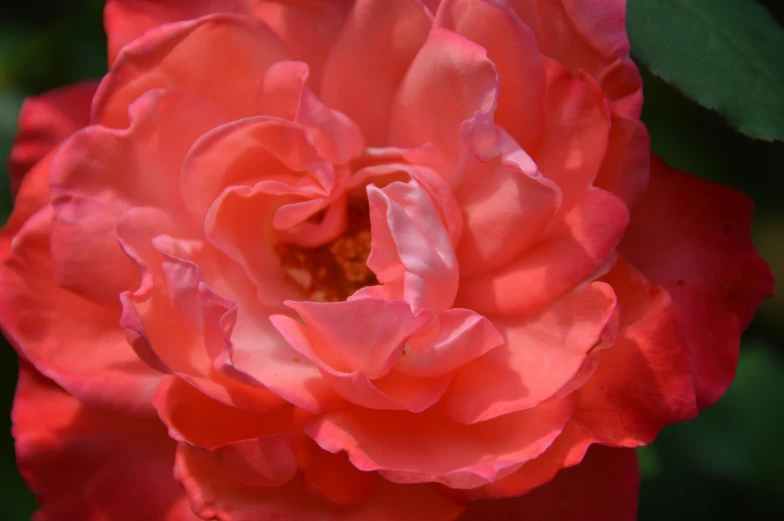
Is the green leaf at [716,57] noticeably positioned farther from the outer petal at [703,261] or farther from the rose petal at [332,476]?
the rose petal at [332,476]

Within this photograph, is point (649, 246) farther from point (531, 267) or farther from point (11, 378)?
point (11, 378)

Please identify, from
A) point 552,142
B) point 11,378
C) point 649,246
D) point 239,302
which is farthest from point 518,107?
point 11,378

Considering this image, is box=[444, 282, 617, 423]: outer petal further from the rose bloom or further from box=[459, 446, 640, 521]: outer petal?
box=[459, 446, 640, 521]: outer petal

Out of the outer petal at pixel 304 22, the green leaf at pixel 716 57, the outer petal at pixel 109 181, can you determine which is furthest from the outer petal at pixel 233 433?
the green leaf at pixel 716 57

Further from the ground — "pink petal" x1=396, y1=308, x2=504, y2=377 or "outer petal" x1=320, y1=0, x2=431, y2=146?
"outer petal" x1=320, y1=0, x2=431, y2=146

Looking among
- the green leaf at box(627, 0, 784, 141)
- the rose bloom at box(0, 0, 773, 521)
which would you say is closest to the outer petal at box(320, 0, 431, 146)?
the rose bloom at box(0, 0, 773, 521)

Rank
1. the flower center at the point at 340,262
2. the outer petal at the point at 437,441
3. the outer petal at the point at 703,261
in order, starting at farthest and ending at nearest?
the flower center at the point at 340,262
the outer petal at the point at 703,261
the outer petal at the point at 437,441

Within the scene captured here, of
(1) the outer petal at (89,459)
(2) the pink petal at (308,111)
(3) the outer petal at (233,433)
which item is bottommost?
(1) the outer petal at (89,459)
